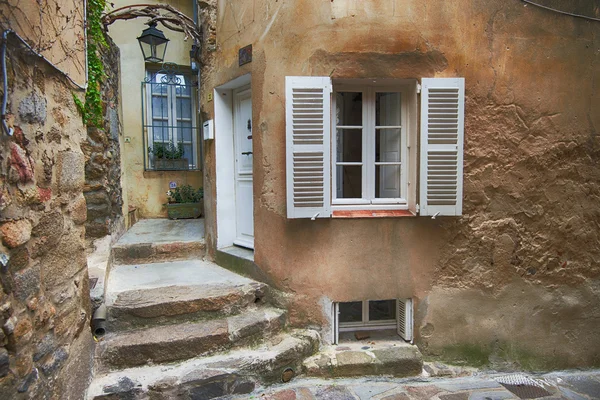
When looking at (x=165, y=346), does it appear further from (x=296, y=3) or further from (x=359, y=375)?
(x=296, y=3)

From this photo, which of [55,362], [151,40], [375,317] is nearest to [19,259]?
[55,362]

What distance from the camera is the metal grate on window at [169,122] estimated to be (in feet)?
22.7

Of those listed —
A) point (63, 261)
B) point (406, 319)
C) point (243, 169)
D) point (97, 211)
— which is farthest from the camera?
point (97, 211)

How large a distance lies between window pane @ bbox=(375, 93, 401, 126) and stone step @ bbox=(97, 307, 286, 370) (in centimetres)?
209

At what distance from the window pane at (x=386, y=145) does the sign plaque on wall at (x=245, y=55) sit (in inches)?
56.0

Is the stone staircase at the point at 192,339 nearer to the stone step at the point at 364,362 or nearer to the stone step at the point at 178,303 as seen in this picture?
the stone step at the point at 178,303

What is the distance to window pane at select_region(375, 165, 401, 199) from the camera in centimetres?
372

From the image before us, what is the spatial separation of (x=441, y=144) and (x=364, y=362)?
2.01m

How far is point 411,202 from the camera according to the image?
357 centimetres

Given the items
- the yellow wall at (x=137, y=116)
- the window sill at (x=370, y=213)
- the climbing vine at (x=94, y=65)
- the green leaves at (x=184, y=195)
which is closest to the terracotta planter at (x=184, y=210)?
the green leaves at (x=184, y=195)

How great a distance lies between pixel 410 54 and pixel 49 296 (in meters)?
3.27

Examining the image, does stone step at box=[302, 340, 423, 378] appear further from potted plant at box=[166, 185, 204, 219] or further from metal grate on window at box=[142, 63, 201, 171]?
metal grate on window at box=[142, 63, 201, 171]

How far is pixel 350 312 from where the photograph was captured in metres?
4.00

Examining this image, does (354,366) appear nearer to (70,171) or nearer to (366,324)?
(366,324)
